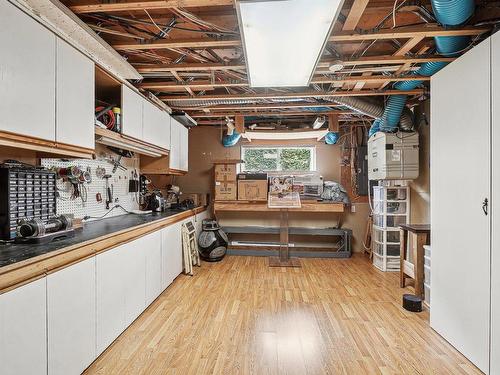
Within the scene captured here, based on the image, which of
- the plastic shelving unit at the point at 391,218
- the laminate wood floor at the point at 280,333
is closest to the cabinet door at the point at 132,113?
the laminate wood floor at the point at 280,333

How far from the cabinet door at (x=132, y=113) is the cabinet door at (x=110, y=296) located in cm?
122

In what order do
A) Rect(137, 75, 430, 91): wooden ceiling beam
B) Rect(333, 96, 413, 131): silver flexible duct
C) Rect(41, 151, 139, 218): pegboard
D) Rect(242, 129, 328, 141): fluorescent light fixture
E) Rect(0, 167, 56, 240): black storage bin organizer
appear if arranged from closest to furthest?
Rect(0, 167, 56, 240): black storage bin organizer → Rect(41, 151, 139, 218): pegboard → Rect(137, 75, 430, 91): wooden ceiling beam → Rect(333, 96, 413, 131): silver flexible duct → Rect(242, 129, 328, 141): fluorescent light fixture

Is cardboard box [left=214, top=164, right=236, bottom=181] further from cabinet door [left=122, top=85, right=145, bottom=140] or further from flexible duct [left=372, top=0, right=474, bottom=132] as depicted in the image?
flexible duct [left=372, top=0, right=474, bottom=132]

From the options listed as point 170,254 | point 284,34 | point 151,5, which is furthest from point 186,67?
point 170,254

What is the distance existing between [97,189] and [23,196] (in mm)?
1185

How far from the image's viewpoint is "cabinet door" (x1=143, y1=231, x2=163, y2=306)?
2.84 m

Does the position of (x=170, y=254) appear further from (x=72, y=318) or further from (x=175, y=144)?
(x=72, y=318)

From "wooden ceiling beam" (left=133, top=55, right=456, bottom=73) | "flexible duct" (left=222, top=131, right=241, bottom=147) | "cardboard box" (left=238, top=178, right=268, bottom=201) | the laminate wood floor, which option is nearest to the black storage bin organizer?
the laminate wood floor

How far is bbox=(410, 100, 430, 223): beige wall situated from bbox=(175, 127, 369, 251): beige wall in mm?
1282

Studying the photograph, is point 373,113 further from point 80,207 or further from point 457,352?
point 80,207

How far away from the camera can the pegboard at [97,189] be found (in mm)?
2515

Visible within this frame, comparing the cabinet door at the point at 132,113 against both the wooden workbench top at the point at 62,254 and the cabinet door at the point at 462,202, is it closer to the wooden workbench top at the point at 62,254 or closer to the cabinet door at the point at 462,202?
the wooden workbench top at the point at 62,254

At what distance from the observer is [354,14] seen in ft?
6.40

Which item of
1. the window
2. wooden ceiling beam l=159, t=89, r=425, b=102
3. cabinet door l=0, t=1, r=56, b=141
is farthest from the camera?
the window
